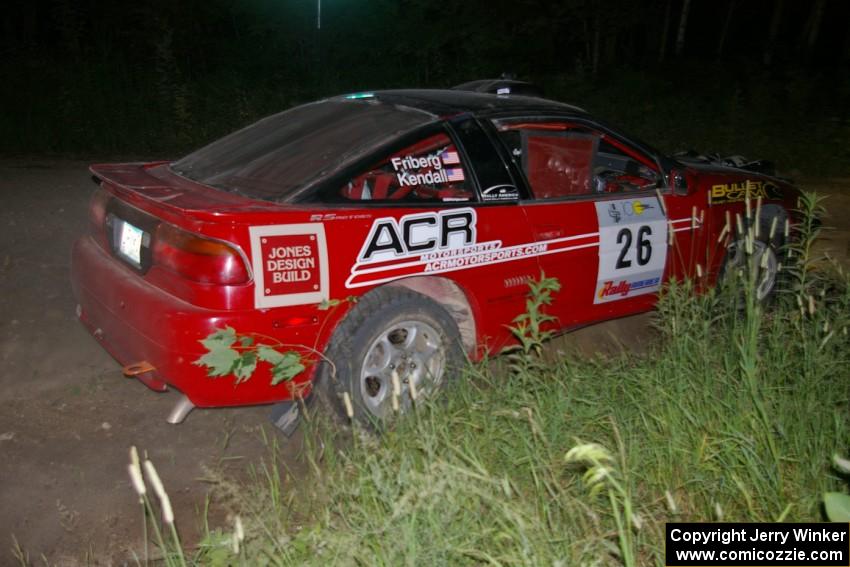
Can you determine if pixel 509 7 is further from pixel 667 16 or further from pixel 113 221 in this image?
pixel 113 221

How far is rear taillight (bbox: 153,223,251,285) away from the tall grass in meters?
0.70

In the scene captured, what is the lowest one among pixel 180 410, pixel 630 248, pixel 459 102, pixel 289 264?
pixel 180 410

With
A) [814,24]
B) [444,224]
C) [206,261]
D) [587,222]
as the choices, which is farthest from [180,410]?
[814,24]

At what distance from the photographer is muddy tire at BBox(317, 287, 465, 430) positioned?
11.5ft

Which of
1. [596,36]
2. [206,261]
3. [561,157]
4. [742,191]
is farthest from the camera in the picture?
[596,36]

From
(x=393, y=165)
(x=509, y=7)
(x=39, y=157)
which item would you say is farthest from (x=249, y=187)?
(x=509, y=7)

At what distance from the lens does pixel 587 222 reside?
4.33 metres

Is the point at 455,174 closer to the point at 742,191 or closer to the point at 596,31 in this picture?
the point at 742,191

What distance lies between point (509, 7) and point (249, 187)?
Result: 1504 centimetres

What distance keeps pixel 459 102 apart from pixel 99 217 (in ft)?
6.57

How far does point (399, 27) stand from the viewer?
18.7m

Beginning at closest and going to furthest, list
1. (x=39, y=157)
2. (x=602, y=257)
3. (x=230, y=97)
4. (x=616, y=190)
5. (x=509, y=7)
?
1. (x=602, y=257)
2. (x=616, y=190)
3. (x=39, y=157)
4. (x=230, y=97)
5. (x=509, y=7)

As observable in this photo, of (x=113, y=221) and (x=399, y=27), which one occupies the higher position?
(x=399, y=27)

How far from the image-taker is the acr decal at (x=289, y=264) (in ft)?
10.6
